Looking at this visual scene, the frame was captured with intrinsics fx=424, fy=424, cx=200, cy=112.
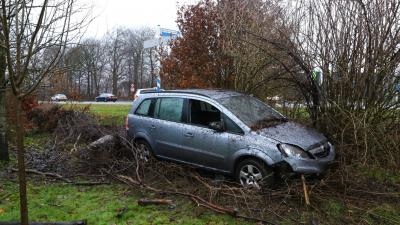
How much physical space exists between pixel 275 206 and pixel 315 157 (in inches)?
49.4

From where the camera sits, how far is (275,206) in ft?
20.3

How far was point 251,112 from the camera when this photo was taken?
7.97 m

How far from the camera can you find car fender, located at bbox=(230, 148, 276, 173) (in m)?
6.82

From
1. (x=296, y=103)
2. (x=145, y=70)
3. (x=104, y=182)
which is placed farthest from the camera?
(x=145, y=70)

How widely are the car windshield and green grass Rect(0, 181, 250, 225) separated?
76.1 inches

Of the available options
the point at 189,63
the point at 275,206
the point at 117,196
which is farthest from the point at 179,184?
the point at 189,63

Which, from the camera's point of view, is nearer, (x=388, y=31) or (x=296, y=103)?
(x=388, y=31)

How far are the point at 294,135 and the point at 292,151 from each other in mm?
537

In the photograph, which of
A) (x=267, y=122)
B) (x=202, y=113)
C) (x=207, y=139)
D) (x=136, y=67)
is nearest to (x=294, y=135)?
(x=267, y=122)

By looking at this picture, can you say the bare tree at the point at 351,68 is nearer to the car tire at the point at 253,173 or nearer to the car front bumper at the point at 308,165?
the car front bumper at the point at 308,165

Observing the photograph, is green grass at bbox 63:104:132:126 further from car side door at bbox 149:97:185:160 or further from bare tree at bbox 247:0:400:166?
bare tree at bbox 247:0:400:166

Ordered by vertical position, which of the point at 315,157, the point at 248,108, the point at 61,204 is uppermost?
the point at 248,108

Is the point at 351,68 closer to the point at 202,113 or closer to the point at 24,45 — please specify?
the point at 202,113

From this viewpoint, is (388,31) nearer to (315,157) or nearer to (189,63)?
(315,157)
